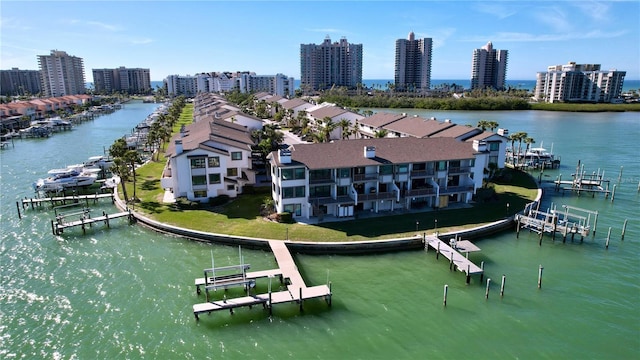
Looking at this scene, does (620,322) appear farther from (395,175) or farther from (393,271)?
(395,175)

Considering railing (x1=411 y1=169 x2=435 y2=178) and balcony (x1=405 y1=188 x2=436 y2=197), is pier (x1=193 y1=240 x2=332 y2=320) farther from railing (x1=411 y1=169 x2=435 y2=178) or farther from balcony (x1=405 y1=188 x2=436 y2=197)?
railing (x1=411 y1=169 x2=435 y2=178)

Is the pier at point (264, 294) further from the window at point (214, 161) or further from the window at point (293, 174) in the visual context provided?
the window at point (214, 161)

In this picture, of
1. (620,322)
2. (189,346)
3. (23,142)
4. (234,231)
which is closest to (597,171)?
(620,322)

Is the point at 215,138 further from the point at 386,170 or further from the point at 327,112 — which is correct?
the point at 327,112

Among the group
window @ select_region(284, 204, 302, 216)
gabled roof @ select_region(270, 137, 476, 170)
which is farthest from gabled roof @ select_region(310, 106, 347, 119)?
window @ select_region(284, 204, 302, 216)

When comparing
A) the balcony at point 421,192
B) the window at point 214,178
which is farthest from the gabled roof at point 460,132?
the window at point 214,178
